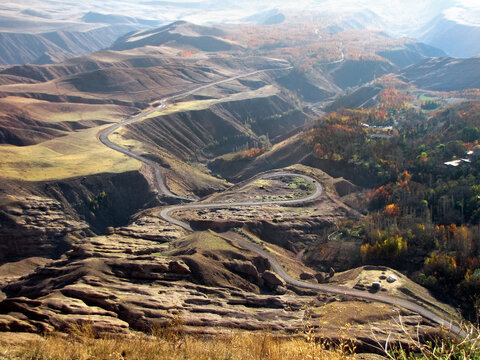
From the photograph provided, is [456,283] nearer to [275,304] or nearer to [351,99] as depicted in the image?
[275,304]

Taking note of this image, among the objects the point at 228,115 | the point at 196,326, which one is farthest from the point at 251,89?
the point at 196,326

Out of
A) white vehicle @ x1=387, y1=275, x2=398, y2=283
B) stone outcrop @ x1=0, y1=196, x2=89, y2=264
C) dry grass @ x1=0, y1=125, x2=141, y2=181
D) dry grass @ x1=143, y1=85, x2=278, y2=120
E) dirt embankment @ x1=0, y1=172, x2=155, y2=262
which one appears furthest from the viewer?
dry grass @ x1=143, y1=85, x2=278, y2=120

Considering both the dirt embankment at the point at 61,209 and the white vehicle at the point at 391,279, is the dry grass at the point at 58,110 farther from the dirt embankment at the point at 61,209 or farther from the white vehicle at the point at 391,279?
the white vehicle at the point at 391,279

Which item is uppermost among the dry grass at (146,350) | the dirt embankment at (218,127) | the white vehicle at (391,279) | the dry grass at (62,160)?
the dry grass at (146,350)

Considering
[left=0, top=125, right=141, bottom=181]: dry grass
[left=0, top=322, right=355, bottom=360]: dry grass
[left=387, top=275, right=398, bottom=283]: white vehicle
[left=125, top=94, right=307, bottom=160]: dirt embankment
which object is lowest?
[left=125, top=94, right=307, bottom=160]: dirt embankment

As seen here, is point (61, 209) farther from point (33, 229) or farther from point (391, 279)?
point (391, 279)

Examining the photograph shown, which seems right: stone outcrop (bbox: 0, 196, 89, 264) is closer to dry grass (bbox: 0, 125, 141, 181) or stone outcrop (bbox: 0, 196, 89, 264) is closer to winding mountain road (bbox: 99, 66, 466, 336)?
dry grass (bbox: 0, 125, 141, 181)

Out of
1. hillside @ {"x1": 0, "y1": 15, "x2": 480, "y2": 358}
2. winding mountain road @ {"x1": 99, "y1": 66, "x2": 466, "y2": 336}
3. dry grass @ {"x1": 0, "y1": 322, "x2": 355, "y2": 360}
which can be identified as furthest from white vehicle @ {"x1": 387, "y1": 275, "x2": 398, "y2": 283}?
dry grass @ {"x1": 0, "y1": 322, "x2": 355, "y2": 360}

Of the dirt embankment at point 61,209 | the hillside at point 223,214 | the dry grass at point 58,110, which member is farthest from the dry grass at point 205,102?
the dirt embankment at point 61,209

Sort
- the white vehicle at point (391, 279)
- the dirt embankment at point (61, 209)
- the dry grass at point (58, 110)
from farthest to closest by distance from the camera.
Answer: the dry grass at point (58, 110) < the dirt embankment at point (61, 209) < the white vehicle at point (391, 279)

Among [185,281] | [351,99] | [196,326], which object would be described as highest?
[196,326]

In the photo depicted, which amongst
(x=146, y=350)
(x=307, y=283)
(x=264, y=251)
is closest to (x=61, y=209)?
(x=264, y=251)
